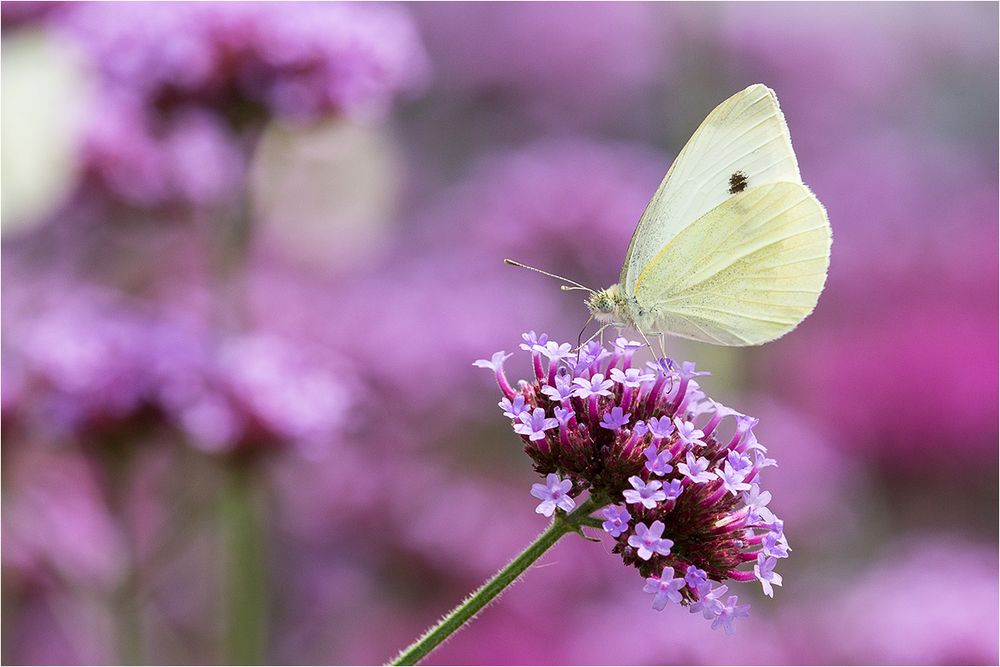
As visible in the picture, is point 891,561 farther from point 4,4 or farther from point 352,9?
point 4,4

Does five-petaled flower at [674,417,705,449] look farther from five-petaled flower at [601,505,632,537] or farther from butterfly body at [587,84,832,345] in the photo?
butterfly body at [587,84,832,345]

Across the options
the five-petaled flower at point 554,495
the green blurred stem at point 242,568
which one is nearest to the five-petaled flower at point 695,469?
the five-petaled flower at point 554,495

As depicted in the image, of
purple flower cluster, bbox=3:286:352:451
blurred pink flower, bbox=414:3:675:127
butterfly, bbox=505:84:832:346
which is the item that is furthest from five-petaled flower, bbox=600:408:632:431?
blurred pink flower, bbox=414:3:675:127

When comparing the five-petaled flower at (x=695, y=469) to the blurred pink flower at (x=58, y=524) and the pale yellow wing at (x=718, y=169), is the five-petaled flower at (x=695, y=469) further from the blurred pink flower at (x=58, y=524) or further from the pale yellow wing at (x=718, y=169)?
the blurred pink flower at (x=58, y=524)

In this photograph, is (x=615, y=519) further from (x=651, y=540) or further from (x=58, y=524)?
(x=58, y=524)

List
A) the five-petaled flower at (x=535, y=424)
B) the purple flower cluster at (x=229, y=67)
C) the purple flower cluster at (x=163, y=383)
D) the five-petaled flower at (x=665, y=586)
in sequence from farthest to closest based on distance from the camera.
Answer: the purple flower cluster at (x=229, y=67), the purple flower cluster at (x=163, y=383), the five-petaled flower at (x=535, y=424), the five-petaled flower at (x=665, y=586)
